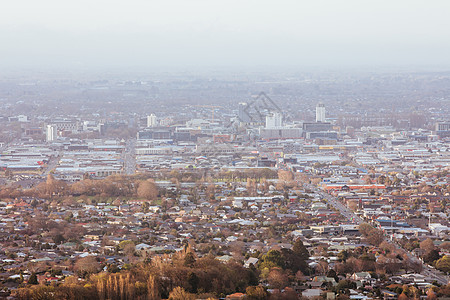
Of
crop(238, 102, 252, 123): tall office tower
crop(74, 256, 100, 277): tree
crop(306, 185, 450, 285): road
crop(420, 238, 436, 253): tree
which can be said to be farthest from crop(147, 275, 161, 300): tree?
crop(238, 102, 252, 123): tall office tower

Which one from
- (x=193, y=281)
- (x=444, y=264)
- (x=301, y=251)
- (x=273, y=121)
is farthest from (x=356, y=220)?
(x=273, y=121)

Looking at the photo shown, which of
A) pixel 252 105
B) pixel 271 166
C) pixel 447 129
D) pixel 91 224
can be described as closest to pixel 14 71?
pixel 252 105

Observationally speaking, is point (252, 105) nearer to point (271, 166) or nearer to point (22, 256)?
point (271, 166)

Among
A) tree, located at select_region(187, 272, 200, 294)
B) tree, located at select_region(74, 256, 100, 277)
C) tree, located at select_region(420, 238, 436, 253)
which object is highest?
tree, located at select_region(187, 272, 200, 294)

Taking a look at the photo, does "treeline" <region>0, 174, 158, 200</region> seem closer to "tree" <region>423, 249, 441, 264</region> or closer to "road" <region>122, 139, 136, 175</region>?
"road" <region>122, 139, 136, 175</region>

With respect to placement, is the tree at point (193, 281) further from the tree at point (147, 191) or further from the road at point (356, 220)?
the tree at point (147, 191)

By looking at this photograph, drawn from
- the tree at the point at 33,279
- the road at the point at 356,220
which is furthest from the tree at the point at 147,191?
the tree at the point at 33,279

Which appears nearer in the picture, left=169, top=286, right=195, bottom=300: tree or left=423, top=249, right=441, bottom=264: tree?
left=169, top=286, right=195, bottom=300: tree
